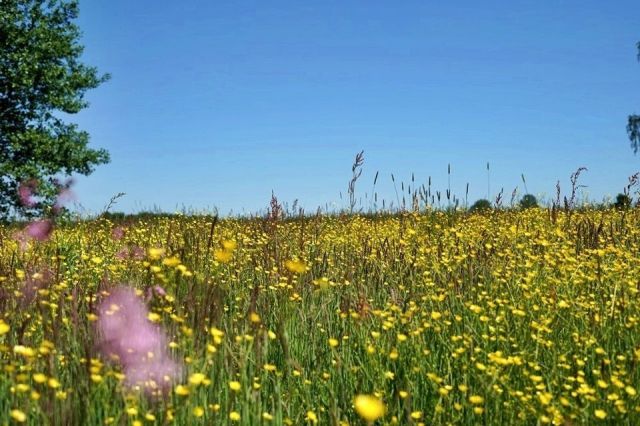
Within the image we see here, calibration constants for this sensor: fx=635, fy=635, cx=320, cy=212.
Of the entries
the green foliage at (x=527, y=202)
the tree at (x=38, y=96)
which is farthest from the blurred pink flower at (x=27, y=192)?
the green foliage at (x=527, y=202)

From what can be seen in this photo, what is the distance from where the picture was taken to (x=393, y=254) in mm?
6746

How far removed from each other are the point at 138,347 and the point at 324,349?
1.56 metres

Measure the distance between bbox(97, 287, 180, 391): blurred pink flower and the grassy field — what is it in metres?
0.02

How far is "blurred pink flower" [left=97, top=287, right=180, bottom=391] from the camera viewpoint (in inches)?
110

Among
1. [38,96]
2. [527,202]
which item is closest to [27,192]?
[38,96]

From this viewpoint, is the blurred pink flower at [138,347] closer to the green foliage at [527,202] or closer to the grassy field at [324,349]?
the grassy field at [324,349]

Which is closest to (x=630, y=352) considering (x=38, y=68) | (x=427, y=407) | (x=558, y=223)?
(x=427, y=407)

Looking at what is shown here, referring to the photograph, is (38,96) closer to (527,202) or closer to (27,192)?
(27,192)

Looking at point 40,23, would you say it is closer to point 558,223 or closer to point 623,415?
point 558,223

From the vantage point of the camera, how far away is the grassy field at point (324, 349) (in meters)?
2.68

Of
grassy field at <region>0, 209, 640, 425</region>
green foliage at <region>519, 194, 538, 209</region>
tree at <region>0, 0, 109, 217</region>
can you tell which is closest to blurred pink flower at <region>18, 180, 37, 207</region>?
tree at <region>0, 0, 109, 217</region>

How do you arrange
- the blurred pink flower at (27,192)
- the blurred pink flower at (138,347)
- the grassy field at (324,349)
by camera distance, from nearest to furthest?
the grassy field at (324,349), the blurred pink flower at (138,347), the blurred pink flower at (27,192)

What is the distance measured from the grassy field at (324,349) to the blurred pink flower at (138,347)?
15 millimetres

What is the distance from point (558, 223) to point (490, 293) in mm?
5477
